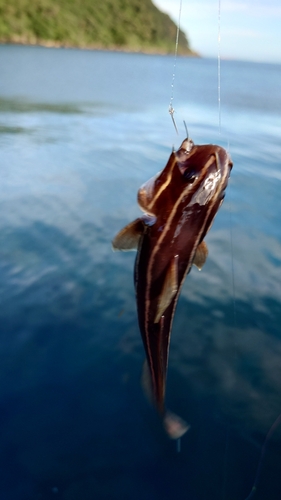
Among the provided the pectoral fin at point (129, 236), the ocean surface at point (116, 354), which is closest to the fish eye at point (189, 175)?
the pectoral fin at point (129, 236)

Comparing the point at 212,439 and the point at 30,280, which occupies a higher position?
the point at 30,280

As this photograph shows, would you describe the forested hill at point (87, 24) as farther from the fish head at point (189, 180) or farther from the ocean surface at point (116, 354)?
the fish head at point (189, 180)

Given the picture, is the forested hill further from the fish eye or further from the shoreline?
the fish eye

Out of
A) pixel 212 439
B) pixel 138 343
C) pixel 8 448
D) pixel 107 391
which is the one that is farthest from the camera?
pixel 138 343

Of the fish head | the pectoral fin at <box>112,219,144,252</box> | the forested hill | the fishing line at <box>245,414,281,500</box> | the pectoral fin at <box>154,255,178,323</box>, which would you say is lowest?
the fishing line at <box>245,414,281,500</box>

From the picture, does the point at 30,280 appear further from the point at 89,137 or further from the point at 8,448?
the point at 89,137

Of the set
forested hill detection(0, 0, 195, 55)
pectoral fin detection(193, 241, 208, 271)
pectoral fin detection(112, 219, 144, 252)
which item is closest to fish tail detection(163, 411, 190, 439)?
pectoral fin detection(193, 241, 208, 271)

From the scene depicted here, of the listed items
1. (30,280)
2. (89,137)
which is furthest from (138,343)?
(89,137)
